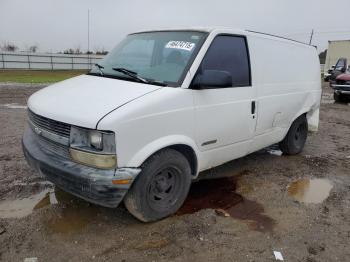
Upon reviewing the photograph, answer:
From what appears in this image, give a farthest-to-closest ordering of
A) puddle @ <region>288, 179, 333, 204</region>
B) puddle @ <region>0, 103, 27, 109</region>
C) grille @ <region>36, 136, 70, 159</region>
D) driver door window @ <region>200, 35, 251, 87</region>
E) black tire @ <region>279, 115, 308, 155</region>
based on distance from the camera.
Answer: puddle @ <region>0, 103, 27, 109</region> < black tire @ <region>279, 115, 308, 155</region> < puddle @ <region>288, 179, 333, 204</region> < driver door window @ <region>200, 35, 251, 87</region> < grille @ <region>36, 136, 70, 159</region>

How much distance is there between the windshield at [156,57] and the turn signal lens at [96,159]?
1.03m

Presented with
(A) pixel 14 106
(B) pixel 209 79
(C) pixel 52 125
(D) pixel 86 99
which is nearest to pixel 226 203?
(B) pixel 209 79

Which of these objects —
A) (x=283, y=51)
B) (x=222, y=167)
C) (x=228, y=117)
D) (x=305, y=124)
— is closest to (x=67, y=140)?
(x=228, y=117)

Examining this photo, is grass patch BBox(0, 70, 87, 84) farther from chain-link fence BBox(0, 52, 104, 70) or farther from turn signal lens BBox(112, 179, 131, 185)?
turn signal lens BBox(112, 179, 131, 185)

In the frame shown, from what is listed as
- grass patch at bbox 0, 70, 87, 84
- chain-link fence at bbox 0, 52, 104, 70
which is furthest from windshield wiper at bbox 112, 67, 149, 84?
chain-link fence at bbox 0, 52, 104, 70

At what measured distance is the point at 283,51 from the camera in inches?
209

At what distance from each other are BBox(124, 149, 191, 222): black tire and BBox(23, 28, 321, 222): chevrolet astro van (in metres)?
0.01

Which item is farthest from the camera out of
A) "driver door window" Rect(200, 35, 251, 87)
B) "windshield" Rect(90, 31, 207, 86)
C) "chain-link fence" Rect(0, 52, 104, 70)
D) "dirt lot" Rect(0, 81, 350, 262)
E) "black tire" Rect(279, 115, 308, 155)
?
"chain-link fence" Rect(0, 52, 104, 70)

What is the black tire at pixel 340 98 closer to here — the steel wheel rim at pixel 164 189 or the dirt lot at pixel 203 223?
the dirt lot at pixel 203 223

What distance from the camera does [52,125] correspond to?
342 cm

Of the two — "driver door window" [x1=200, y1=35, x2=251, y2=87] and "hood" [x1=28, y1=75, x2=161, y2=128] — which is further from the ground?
"driver door window" [x1=200, y1=35, x2=251, y2=87]

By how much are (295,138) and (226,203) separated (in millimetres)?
2616

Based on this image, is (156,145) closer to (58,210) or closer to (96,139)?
(96,139)

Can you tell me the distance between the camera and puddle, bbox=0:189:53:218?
3816mm
